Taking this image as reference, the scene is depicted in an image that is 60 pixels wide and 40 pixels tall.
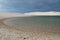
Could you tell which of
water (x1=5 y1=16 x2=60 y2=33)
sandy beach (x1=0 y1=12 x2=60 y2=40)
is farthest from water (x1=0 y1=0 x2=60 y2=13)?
sandy beach (x1=0 y1=12 x2=60 y2=40)

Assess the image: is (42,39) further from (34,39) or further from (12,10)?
(12,10)

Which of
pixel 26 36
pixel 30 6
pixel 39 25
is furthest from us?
pixel 39 25

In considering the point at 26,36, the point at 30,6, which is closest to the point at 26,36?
the point at 26,36

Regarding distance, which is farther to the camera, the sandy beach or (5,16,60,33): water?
A: (5,16,60,33): water

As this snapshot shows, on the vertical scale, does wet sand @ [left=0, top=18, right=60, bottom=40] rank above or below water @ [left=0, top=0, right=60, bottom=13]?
below

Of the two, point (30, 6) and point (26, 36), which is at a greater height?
point (30, 6)

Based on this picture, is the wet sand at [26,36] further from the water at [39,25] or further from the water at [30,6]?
the water at [30,6]

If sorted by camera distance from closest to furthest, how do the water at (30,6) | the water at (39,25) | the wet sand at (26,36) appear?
1. the wet sand at (26,36)
2. the water at (39,25)
3. the water at (30,6)

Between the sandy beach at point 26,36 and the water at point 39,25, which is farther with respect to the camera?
the water at point 39,25

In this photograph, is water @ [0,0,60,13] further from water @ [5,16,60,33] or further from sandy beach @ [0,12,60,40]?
sandy beach @ [0,12,60,40]

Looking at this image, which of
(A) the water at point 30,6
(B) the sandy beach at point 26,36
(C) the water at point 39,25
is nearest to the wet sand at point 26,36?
(B) the sandy beach at point 26,36

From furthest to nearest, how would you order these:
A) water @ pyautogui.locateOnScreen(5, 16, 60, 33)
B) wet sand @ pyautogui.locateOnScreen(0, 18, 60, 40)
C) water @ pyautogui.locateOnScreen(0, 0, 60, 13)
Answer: water @ pyautogui.locateOnScreen(0, 0, 60, 13)
water @ pyautogui.locateOnScreen(5, 16, 60, 33)
wet sand @ pyautogui.locateOnScreen(0, 18, 60, 40)

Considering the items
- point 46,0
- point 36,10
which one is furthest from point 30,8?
point 46,0

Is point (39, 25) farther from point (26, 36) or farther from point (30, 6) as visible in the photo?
point (26, 36)
